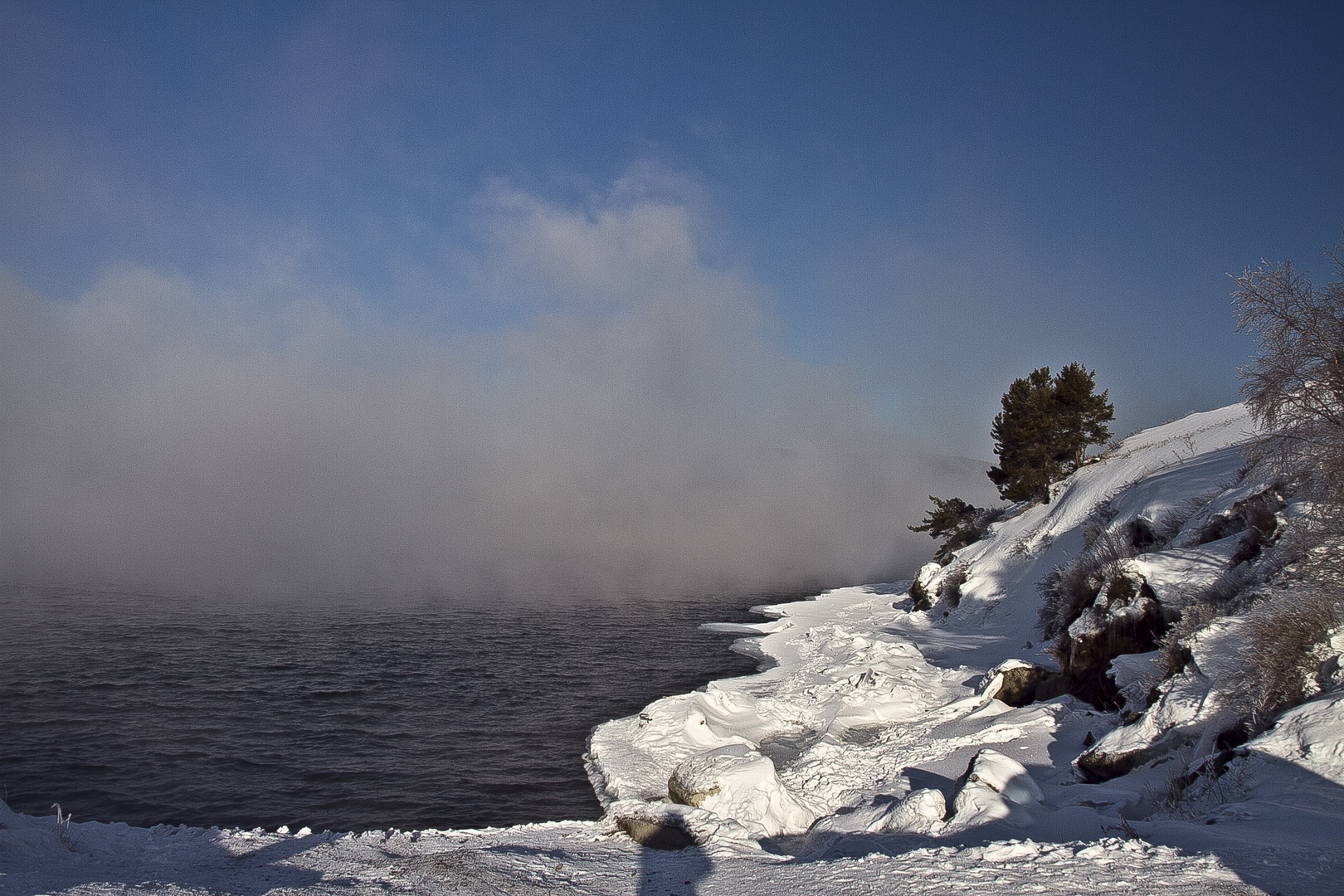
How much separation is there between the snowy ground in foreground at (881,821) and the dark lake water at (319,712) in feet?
8.20

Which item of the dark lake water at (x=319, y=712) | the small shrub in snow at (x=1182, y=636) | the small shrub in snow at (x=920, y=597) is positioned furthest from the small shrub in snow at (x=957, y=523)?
the small shrub in snow at (x=1182, y=636)

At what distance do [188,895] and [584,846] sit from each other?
515 centimetres

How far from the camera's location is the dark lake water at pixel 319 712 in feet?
45.4

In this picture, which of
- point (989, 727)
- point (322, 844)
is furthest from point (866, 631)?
point (322, 844)

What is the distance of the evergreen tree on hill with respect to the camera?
34438 mm

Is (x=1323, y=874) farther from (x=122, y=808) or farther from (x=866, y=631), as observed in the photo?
(x=866, y=631)

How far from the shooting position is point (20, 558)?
8869 centimetres

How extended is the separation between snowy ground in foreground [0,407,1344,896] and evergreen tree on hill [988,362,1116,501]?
16.8 meters

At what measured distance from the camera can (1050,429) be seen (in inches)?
1375

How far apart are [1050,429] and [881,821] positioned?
30657mm

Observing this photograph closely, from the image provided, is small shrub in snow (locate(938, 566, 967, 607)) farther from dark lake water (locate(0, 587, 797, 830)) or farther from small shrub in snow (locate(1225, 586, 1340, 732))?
small shrub in snow (locate(1225, 586, 1340, 732))

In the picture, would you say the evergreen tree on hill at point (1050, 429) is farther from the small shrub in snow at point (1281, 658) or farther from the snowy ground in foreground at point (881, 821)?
the small shrub in snow at point (1281, 658)

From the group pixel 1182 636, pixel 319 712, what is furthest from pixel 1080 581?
pixel 319 712

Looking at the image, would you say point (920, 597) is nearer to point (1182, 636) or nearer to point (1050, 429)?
point (1050, 429)
